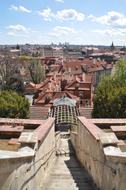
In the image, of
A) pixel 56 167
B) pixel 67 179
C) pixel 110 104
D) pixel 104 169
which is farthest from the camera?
pixel 110 104

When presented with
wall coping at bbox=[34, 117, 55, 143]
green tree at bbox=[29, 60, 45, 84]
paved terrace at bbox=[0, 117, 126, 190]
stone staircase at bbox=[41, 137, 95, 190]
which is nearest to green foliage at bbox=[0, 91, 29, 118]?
stone staircase at bbox=[41, 137, 95, 190]

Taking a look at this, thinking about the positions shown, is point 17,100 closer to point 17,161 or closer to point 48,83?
point 17,161

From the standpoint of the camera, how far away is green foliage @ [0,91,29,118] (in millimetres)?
28250

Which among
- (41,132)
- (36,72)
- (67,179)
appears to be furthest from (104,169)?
(36,72)

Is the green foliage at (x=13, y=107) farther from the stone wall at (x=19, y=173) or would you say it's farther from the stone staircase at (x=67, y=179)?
the stone wall at (x=19, y=173)

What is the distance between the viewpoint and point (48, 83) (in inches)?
2162

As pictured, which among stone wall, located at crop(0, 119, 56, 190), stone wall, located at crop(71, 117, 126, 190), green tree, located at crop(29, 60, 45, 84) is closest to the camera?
stone wall, located at crop(0, 119, 56, 190)

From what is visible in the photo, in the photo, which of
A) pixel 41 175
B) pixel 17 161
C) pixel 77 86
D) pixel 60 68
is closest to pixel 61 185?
pixel 41 175

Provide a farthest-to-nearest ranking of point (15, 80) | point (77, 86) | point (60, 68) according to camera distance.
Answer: point (60, 68)
point (15, 80)
point (77, 86)

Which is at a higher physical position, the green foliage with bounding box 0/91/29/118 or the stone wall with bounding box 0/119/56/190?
the stone wall with bounding box 0/119/56/190

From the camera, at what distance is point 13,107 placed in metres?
28.5

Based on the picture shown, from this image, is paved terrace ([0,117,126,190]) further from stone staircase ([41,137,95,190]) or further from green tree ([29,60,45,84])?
green tree ([29,60,45,84])

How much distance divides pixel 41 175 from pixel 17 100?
55.8ft

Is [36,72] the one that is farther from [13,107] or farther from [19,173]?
[19,173]
